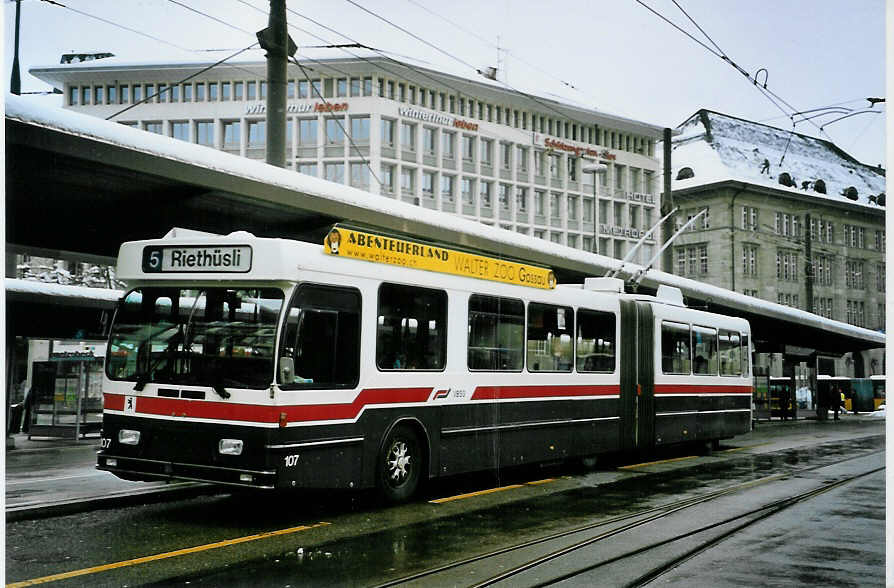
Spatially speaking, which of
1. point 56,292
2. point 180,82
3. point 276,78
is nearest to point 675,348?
point 276,78

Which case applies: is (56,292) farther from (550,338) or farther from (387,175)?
(550,338)

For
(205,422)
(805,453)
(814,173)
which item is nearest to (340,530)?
(205,422)

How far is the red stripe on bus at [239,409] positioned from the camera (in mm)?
9070

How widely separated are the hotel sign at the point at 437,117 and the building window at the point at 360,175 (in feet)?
8.25

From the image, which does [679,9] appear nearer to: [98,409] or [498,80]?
[498,80]

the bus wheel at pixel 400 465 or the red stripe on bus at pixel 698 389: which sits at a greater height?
the red stripe on bus at pixel 698 389

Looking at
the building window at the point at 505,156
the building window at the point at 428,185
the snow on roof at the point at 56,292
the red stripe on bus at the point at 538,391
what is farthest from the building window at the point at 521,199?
the snow on roof at the point at 56,292

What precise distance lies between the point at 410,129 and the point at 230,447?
840cm

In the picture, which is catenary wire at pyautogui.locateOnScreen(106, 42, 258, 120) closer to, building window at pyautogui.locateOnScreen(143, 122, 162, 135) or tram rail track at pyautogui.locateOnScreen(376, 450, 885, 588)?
building window at pyautogui.locateOnScreen(143, 122, 162, 135)

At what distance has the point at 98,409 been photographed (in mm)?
21141

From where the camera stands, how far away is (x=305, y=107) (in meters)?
14.7

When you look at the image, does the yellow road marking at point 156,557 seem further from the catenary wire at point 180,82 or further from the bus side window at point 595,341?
the bus side window at point 595,341

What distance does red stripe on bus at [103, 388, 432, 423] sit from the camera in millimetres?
9070

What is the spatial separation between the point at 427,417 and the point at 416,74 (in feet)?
15.8
